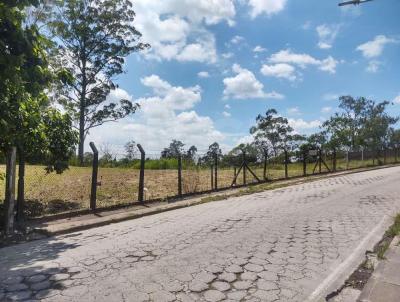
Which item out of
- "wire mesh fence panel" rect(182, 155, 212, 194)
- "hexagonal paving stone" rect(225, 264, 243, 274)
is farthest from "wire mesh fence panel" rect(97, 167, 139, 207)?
"hexagonal paving stone" rect(225, 264, 243, 274)

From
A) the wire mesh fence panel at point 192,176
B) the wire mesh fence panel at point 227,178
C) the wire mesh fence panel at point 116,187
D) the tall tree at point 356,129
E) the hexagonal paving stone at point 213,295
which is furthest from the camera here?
the tall tree at point 356,129

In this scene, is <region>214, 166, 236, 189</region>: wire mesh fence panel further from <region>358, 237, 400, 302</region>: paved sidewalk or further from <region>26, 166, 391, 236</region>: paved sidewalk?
<region>358, 237, 400, 302</region>: paved sidewalk

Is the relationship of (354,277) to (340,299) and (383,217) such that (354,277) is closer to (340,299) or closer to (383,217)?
(340,299)

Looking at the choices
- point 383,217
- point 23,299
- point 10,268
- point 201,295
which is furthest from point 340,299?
point 383,217

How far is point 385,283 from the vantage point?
182 inches

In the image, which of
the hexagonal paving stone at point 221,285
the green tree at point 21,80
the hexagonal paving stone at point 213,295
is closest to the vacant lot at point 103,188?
the green tree at point 21,80

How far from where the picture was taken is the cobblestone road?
4.55 metres

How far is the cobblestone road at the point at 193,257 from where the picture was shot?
179 inches

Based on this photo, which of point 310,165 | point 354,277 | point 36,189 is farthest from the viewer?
point 310,165

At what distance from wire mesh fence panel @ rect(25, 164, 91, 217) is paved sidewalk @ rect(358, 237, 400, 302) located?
23.2ft

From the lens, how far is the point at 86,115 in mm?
35188

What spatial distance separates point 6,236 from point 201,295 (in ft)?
15.5

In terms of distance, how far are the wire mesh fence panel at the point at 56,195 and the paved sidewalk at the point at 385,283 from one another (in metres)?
7.06

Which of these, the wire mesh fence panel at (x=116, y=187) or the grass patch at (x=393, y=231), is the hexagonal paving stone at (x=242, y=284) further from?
the wire mesh fence panel at (x=116, y=187)
